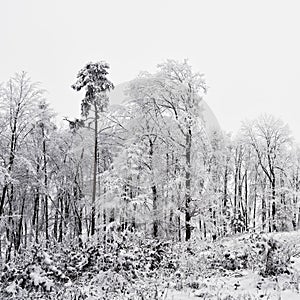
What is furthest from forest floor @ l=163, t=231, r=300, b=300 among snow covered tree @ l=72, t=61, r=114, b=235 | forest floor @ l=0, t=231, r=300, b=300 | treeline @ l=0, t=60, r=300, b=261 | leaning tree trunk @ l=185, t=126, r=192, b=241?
snow covered tree @ l=72, t=61, r=114, b=235

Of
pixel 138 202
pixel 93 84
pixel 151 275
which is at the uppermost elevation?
pixel 93 84

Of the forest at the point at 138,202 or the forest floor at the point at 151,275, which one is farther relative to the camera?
the forest at the point at 138,202

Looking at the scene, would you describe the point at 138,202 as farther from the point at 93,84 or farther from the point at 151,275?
the point at 93,84

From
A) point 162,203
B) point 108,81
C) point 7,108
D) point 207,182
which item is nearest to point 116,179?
point 162,203

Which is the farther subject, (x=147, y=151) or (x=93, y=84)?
(x=93, y=84)

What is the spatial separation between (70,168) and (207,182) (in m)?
12.1

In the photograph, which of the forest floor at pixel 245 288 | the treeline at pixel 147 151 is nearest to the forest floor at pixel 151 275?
the forest floor at pixel 245 288

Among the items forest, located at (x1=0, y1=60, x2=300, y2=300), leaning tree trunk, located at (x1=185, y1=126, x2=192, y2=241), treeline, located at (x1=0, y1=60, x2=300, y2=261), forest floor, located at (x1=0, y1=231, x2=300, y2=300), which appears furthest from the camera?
treeline, located at (x1=0, y1=60, x2=300, y2=261)

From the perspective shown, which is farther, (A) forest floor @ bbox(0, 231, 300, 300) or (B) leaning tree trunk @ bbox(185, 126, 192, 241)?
(B) leaning tree trunk @ bbox(185, 126, 192, 241)

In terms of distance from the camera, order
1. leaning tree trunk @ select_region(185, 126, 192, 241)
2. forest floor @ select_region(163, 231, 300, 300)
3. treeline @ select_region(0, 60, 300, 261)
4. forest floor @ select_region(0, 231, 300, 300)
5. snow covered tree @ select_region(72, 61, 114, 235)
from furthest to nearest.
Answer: snow covered tree @ select_region(72, 61, 114, 235)
treeline @ select_region(0, 60, 300, 261)
leaning tree trunk @ select_region(185, 126, 192, 241)
forest floor @ select_region(0, 231, 300, 300)
forest floor @ select_region(163, 231, 300, 300)

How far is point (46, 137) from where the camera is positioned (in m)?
21.7

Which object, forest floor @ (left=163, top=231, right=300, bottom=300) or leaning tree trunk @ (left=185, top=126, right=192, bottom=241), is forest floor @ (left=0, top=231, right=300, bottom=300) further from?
leaning tree trunk @ (left=185, top=126, right=192, bottom=241)

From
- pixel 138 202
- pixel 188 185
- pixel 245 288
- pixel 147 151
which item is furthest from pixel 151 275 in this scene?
pixel 147 151

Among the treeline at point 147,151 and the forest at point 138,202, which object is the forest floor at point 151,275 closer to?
the forest at point 138,202
